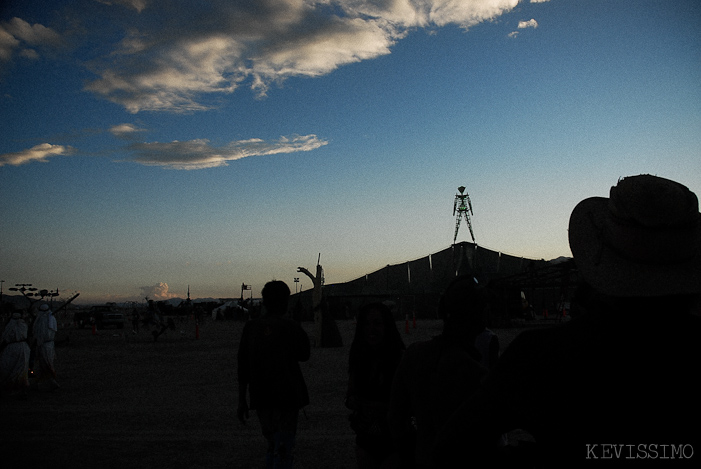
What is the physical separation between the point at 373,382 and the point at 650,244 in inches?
110

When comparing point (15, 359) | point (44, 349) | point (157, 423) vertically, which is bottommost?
point (157, 423)

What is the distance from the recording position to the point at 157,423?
27.3 feet

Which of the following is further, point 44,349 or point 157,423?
point 44,349

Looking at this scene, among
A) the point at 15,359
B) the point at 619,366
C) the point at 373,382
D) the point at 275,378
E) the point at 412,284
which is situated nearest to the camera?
the point at 619,366

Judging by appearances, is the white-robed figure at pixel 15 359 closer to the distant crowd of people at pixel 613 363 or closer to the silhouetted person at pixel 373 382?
the silhouetted person at pixel 373 382

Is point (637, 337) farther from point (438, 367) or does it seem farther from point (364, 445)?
point (364, 445)

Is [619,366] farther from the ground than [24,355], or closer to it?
farther from the ground

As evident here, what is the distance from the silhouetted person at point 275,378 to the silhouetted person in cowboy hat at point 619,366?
322cm

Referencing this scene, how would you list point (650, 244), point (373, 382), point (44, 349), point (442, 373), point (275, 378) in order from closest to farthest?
point (650, 244), point (442, 373), point (373, 382), point (275, 378), point (44, 349)

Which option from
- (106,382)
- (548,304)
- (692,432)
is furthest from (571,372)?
(548,304)

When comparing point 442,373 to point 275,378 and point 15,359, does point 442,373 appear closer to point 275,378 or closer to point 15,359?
point 275,378

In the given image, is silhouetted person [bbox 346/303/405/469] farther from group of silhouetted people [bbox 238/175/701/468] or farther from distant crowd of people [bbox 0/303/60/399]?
distant crowd of people [bbox 0/303/60/399]

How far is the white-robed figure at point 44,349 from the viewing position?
11.9 metres

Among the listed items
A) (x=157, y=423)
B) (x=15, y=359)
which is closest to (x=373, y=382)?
(x=157, y=423)
